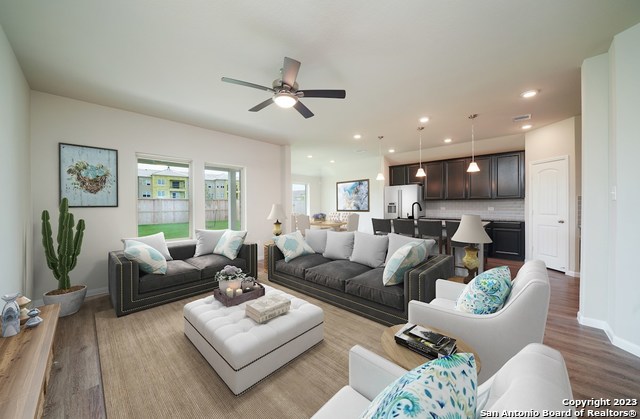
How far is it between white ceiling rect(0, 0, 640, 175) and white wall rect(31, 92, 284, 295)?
0.29 m

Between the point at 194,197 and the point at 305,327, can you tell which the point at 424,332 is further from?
the point at 194,197

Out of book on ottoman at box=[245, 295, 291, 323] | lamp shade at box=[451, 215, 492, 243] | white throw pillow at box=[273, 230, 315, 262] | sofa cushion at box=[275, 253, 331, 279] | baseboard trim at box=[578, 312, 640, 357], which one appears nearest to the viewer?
book on ottoman at box=[245, 295, 291, 323]

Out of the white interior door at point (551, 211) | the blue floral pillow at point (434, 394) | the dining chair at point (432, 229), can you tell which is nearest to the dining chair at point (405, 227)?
the dining chair at point (432, 229)

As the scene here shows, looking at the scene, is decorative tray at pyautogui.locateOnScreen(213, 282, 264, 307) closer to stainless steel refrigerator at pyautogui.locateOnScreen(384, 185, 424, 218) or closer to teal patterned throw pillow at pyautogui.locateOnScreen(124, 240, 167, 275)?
teal patterned throw pillow at pyautogui.locateOnScreen(124, 240, 167, 275)

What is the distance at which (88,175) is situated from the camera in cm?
339

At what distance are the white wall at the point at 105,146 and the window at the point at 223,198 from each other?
0.24 meters

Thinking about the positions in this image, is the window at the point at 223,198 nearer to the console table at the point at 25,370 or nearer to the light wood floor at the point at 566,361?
the light wood floor at the point at 566,361

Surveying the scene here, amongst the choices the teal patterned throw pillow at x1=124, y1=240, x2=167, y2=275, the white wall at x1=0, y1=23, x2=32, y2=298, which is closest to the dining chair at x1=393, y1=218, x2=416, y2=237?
the teal patterned throw pillow at x1=124, y1=240, x2=167, y2=275

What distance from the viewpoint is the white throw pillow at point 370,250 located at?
3.18 metres

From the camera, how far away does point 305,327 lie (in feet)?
6.73

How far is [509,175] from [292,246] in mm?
5145

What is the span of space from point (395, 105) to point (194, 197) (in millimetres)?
3709

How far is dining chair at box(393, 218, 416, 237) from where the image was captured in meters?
4.57

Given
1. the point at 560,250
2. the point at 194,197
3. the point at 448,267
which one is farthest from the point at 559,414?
the point at 560,250
